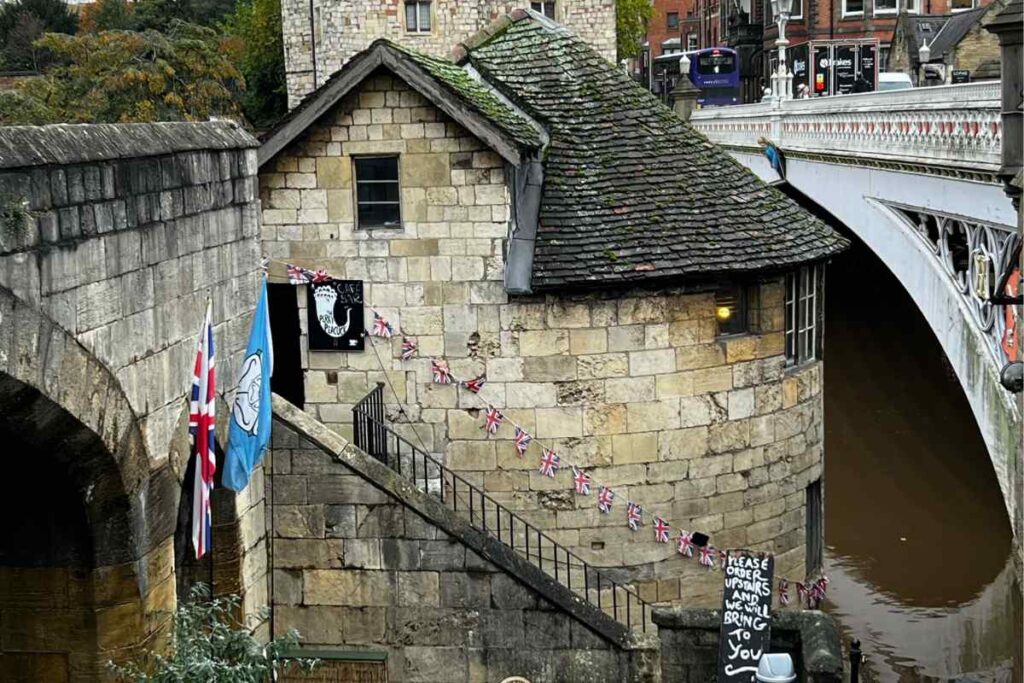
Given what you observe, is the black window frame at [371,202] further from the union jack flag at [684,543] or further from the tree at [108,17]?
the tree at [108,17]

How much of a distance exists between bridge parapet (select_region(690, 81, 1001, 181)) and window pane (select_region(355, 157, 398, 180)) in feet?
19.1

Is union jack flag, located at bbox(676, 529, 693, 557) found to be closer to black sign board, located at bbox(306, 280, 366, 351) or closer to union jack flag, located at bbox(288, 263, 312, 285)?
black sign board, located at bbox(306, 280, 366, 351)

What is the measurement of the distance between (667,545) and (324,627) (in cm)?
440

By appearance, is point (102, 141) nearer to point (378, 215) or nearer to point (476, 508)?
point (378, 215)

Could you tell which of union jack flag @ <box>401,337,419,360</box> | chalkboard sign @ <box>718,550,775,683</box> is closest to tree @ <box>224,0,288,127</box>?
union jack flag @ <box>401,337,419,360</box>

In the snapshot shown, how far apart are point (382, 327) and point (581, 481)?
8.43 ft

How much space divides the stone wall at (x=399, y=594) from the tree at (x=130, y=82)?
34016 millimetres

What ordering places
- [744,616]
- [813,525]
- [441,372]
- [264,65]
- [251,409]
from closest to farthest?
[251,409]
[744,616]
[441,372]
[813,525]
[264,65]

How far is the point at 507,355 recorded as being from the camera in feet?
51.3

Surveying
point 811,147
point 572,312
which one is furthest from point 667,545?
point 811,147

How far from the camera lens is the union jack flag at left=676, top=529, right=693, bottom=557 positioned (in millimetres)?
15914

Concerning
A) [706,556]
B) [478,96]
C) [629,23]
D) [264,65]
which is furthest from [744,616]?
[629,23]

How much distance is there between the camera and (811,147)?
89.9 feet

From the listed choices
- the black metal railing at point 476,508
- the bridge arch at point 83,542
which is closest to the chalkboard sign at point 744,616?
the black metal railing at point 476,508
